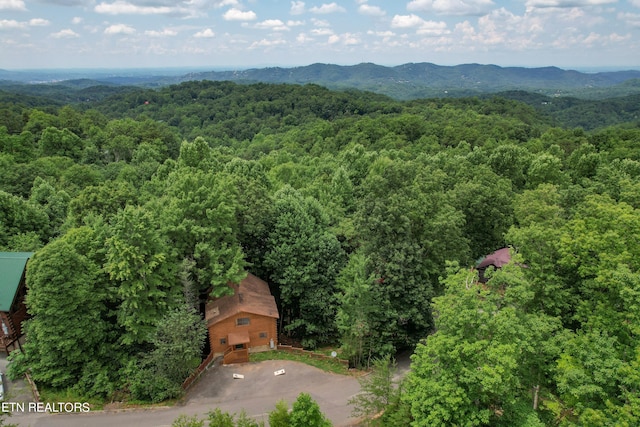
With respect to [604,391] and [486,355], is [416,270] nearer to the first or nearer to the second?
[486,355]

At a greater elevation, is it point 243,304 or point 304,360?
point 243,304

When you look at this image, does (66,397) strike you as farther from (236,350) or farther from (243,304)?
(243,304)

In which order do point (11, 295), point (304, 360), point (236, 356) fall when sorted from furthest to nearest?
point (304, 360), point (236, 356), point (11, 295)

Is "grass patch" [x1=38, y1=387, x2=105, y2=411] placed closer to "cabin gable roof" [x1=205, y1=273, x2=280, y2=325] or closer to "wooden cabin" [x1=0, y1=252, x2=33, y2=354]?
"wooden cabin" [x1=0, y1=252, x2=33, y2=354]

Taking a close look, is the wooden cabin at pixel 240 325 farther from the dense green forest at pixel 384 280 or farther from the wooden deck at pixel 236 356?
the dense green forest at pixel 384 280

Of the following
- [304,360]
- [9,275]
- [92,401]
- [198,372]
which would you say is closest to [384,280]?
[304,360]

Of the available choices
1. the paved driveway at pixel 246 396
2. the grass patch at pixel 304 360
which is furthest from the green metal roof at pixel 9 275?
the grass patch at pixel 304 360
